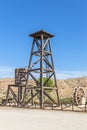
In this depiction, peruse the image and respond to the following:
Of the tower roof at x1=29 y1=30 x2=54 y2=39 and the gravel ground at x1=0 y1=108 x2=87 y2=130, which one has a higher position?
the tower roof at x1=29 y1=30 x2=54 y2=39

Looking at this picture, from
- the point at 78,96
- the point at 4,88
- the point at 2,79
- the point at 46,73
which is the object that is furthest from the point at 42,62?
the point at 2,79

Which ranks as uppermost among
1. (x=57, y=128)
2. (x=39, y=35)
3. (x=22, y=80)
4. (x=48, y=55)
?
(x=39, y=35)

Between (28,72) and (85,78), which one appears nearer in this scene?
(28,72)

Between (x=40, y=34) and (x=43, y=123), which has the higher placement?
(x=40, y=34)

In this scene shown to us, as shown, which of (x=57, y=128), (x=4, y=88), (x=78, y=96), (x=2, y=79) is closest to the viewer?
(x=57, y=128)

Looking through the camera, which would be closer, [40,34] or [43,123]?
[43,123]

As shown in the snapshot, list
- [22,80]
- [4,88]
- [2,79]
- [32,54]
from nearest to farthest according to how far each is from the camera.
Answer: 1. [32,54]
2. [22,80]
3. [4,88]
4. [2,79]

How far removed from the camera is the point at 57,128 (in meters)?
13.1

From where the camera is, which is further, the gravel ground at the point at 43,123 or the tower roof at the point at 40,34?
the tower roof at the point at 40,34

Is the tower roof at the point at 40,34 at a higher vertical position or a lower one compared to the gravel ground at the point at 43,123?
higher

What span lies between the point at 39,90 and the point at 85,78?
76.2 m

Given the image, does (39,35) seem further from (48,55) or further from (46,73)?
(46,73)

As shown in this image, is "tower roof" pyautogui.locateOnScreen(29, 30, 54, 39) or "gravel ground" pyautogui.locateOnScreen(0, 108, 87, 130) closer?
"gravel ground" pyautogui.locateOnScreen(0, 108, 87, 130)

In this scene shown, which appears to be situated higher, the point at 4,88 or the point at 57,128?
the point at 4,88
